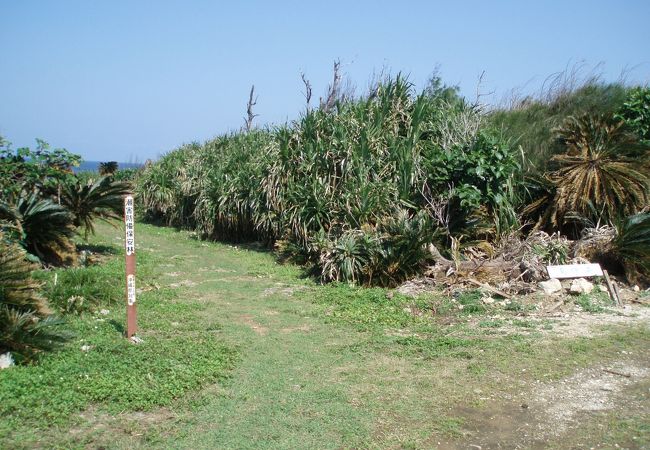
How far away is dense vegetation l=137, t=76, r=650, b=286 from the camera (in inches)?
401

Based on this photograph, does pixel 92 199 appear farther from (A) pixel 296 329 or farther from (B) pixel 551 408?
(B) pixel 551 408

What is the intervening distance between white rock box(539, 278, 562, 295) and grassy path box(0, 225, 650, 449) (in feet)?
4.35

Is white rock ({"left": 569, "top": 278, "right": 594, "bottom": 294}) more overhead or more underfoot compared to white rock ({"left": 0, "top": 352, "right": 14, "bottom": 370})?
more overhead

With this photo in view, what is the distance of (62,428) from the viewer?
4.77m

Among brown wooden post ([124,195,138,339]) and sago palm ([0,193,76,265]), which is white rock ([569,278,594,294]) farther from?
sago palm ([0,193,76,265])

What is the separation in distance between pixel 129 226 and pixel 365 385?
3074 mm

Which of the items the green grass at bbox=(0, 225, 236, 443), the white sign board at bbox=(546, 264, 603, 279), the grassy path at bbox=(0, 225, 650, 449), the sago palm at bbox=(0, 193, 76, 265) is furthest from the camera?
the sago palm at bbox=(0, 193, 76, 265)

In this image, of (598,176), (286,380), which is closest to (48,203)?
(286,380)

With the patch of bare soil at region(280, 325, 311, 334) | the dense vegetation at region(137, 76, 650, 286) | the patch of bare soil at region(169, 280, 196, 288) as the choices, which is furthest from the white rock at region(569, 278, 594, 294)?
the patch of bare soil at region(169, 280, 196, 288)

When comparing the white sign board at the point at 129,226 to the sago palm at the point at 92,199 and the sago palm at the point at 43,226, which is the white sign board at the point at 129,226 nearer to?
the sago palm at the point at 43,226

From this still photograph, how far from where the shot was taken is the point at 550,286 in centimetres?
885

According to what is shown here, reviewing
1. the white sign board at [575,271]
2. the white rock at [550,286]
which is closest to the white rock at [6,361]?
the white rock at [550,286]

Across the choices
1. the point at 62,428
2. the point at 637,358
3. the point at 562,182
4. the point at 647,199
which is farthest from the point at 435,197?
the point at 62,428

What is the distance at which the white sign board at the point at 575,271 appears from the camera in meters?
9.04
